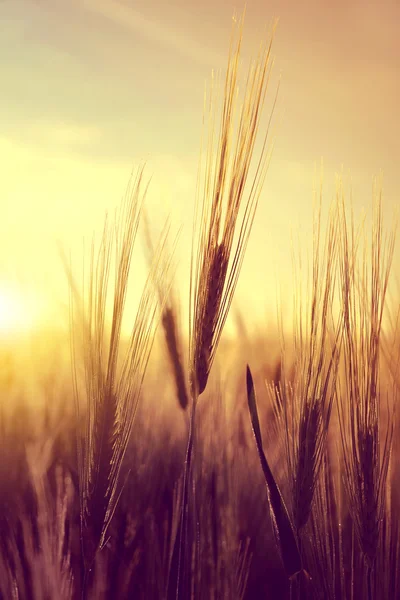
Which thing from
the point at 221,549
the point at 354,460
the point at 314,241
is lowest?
the point at 221,549

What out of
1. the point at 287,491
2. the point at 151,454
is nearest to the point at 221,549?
the point at 287,491

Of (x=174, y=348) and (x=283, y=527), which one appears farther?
(x=174, y=348)

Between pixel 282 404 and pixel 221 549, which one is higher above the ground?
pixel 282 404

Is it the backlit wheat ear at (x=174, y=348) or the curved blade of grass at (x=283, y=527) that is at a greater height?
the backlit wheat ear at (x=174, y=348)

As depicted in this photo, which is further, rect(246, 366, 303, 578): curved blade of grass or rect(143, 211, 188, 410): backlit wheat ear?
rect(143, 211, 188, 410): backlit wheat ear

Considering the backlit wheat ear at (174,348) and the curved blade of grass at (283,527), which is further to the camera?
the backlit wheat ear at (174,348)

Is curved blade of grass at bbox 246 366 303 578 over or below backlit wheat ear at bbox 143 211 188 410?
below

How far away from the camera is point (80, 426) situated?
2.70ft

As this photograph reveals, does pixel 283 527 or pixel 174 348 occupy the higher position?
pixel 174 348

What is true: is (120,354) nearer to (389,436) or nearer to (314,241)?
(314,241)

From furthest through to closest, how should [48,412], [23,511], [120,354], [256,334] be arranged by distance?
[256,334], [48,412], [23,511], [120,354]

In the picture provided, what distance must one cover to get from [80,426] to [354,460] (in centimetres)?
36

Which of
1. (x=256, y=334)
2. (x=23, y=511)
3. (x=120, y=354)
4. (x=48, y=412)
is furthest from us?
(x=256, y=334)

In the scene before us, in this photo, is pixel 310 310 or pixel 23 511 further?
pixel 23 511
